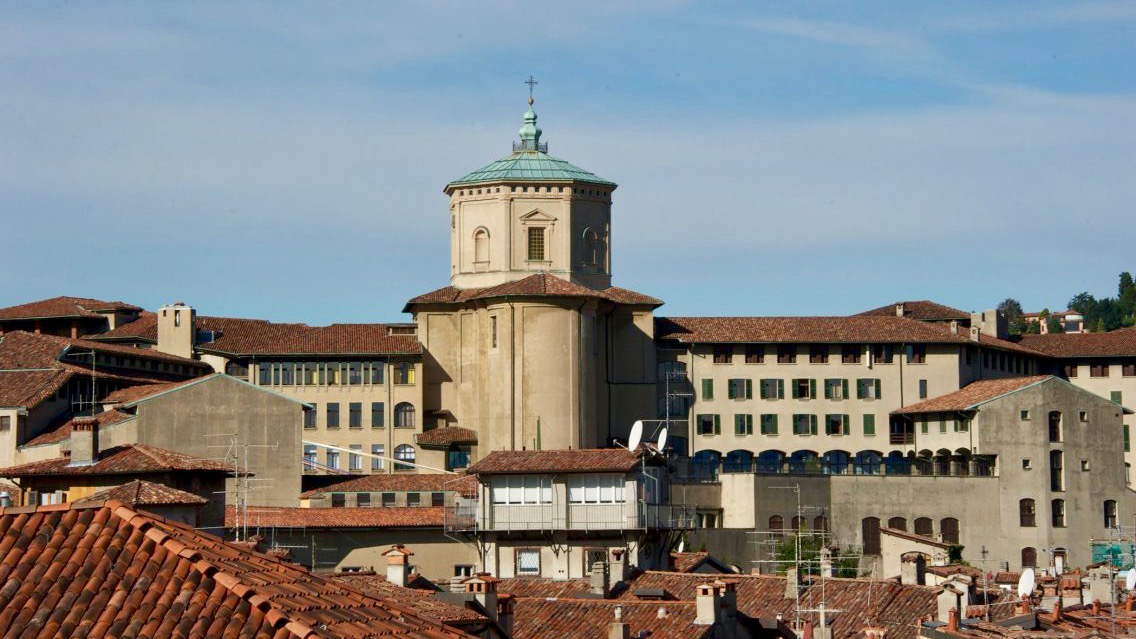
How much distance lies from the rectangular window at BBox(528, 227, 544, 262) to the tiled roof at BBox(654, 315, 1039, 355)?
6229 millimetres

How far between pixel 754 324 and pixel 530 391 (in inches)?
521

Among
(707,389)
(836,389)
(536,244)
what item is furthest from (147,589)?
(536,244)

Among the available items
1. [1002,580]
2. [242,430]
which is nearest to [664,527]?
[1002,580]

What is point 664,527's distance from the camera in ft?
228

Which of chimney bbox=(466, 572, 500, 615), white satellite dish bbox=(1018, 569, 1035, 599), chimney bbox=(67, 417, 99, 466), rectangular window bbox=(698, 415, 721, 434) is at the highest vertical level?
rectangular window bbox=(698, 415, 721, 434)

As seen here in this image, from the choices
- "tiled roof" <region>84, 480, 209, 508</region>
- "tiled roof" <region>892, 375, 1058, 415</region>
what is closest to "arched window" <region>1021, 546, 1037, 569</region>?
"tiled roof" <region>892, 375, 1058, 415</region>

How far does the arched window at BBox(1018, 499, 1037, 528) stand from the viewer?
95938 millimetres

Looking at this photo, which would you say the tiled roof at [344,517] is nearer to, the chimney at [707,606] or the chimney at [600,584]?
the chimney at [600,584]

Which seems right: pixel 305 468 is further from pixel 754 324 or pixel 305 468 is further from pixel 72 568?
pixel 72 568

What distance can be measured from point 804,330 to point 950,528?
574 inches

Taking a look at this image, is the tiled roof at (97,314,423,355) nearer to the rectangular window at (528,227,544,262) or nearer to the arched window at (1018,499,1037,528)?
the rectangular window at (528,227,544,262)

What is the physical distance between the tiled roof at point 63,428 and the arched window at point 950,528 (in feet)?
109

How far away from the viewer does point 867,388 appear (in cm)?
10562

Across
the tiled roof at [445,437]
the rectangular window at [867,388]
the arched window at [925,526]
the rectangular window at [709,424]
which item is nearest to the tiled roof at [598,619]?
the arched window at [925,526]
